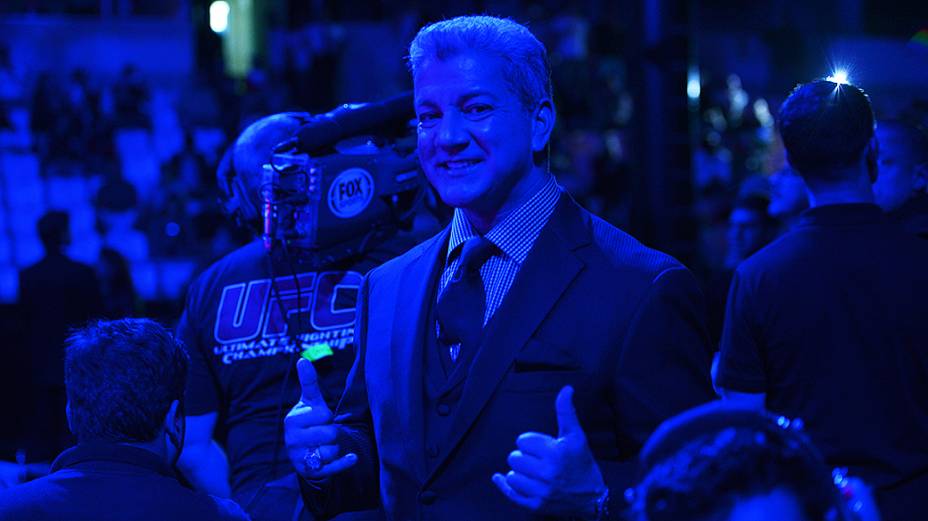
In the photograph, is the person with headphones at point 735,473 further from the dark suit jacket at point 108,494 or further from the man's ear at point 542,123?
the dark suit jacket at point 108,494

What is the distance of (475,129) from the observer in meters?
1.87

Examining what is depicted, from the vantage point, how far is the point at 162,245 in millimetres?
11328

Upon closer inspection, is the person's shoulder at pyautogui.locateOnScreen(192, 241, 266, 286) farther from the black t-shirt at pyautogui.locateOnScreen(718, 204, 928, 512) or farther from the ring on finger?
the black t-shirt at pyautogui.locateOnScreen(718, 204, 928, 512)

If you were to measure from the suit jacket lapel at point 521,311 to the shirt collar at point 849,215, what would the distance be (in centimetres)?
66

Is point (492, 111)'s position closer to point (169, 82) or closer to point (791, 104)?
point (791, 104)

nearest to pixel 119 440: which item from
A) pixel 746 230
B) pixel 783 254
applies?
pixel 783 254

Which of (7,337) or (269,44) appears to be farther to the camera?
(269,44)

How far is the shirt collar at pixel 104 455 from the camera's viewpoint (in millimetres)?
2148

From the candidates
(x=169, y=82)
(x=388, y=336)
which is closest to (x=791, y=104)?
(x=388, y=336)

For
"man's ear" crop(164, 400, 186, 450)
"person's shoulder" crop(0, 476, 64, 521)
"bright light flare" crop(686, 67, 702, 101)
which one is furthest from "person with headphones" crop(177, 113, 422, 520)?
"bright light flare" crop(686, 67, 702, 101)

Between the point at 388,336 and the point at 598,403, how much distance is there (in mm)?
404

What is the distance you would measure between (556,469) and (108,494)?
0.95m

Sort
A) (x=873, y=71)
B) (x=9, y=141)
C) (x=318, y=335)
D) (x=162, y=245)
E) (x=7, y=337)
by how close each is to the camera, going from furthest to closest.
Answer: (x=873, y=71)
(x=9, y=141)
(x=162, y=245)
(x=7, y=337)
(x=318, y=335)

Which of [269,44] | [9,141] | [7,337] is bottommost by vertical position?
[7,337]
